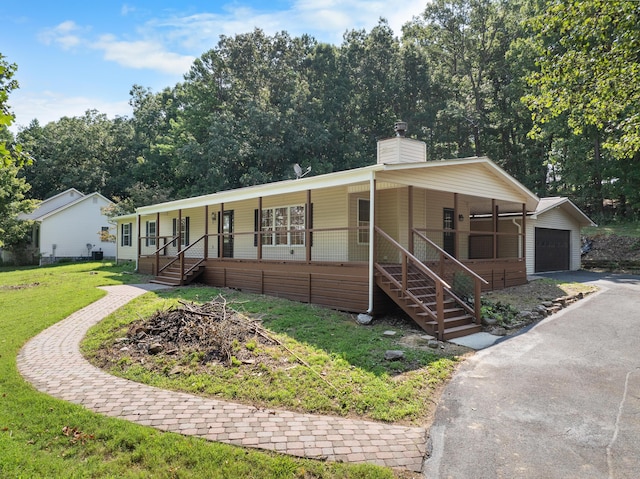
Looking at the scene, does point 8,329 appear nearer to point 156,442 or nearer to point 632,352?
point 156,442

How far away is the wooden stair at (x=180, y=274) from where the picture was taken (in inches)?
591

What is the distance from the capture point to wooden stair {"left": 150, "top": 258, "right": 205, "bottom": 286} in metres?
15.0

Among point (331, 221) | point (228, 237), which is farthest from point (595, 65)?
point (228, 237)

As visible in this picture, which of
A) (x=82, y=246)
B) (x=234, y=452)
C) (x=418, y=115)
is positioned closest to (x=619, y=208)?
(x=418, y=115)

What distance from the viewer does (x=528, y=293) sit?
12.3 metres

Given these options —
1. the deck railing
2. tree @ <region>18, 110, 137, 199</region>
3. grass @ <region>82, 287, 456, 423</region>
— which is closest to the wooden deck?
the deck railing

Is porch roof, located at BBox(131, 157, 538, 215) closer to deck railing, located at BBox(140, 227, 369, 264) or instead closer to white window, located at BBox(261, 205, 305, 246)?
deck railing, located at BBox(140, 227, 369, 264)

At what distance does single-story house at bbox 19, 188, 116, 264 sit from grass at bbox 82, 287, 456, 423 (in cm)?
2371

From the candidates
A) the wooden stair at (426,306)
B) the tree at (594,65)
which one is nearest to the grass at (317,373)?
the wooden stair at (426,306)

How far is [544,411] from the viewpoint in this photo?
4898 mm

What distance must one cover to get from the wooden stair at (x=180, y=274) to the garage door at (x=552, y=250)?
1450 centimetres

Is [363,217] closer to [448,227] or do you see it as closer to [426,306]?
[448,227]

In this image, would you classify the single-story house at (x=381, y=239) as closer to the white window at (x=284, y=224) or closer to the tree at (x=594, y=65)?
the white window at (x=284, y=224)

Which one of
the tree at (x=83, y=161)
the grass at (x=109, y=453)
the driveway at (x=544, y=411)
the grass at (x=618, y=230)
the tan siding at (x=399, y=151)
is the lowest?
the driveway at (x=544, y=411)
